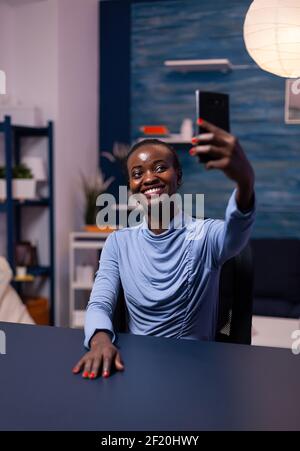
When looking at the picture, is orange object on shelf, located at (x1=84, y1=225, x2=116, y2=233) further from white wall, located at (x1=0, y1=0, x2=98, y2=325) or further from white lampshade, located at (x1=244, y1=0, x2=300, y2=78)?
white lampshade, located at (x1=244, y1=0, x2=300, y2=78)

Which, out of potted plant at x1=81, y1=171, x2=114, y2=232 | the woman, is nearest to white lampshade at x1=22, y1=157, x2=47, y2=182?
potted plant at x1=81, y1=171, x2=114, y2=232

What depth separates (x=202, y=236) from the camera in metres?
1.17

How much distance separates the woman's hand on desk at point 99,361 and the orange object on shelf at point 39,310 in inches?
95.4

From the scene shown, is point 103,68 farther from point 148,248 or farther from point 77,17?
point 148,248

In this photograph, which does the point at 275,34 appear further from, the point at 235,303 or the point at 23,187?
the point at 23,187

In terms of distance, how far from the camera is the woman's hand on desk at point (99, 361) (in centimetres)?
83

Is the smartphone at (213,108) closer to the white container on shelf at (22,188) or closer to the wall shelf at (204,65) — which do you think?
the white container on shelf at (22,188)

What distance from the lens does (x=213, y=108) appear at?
30.4 inches

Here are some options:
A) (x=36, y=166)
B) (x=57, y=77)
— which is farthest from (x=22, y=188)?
(x=57, y=77)

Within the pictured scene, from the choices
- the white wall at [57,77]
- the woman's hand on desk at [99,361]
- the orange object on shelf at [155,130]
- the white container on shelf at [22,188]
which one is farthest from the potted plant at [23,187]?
the woman's hand on desk at [99,361]

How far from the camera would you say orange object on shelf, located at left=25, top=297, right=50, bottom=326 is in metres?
3.26

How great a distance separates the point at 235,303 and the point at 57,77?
2451 millimetres

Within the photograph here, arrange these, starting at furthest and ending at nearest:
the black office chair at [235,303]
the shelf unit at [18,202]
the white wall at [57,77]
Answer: the white wall at [57,77]
the shelf unit at [18,202]
the black office chair at [235,303]

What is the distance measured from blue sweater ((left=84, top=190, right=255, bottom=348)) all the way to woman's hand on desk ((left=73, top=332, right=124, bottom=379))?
0.73 feet
